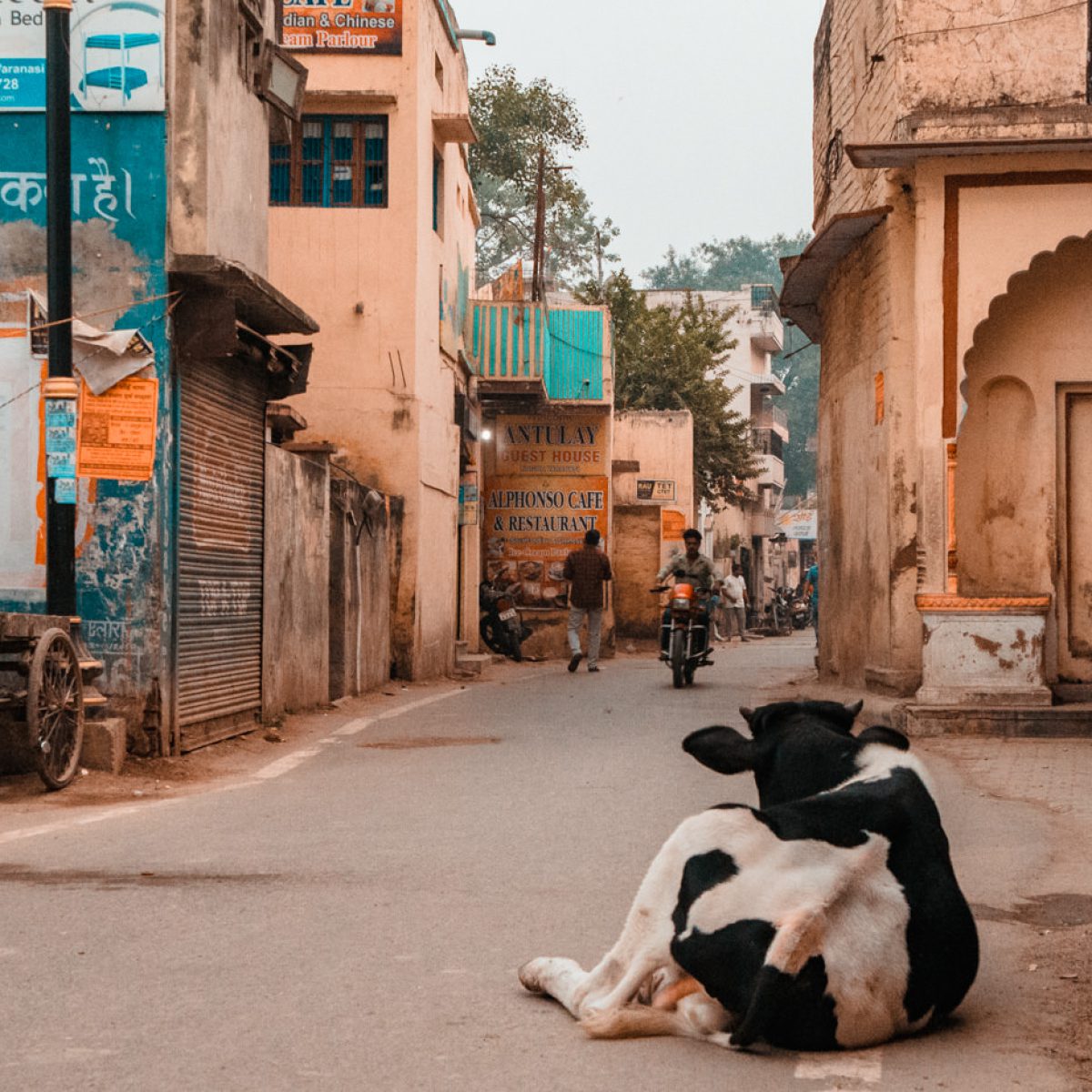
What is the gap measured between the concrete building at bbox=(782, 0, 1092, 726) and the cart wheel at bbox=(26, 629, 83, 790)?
6.40 metres

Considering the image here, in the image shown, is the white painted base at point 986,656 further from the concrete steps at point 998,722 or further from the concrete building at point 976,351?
the concrete steps at point 998,722

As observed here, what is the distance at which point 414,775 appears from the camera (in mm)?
10422

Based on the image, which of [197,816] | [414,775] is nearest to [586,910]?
[197,816]

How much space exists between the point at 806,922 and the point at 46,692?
6475 millimetres

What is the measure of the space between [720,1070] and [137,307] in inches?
327

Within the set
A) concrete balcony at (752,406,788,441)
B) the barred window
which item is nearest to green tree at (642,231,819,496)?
concrete balcony at (752,406,788,441)

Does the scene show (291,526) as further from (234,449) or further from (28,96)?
(28,96)

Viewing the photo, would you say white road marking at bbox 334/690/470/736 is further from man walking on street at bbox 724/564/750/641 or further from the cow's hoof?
man walking on street at bbox 724/564/750/641

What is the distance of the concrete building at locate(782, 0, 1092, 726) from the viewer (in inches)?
524

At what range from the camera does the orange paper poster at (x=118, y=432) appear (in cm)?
1060

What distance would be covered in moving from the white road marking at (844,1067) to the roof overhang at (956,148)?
10.2 meters

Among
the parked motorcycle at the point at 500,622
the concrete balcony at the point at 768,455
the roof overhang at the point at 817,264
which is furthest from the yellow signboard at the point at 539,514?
the concrete balcony at the point at 768,455

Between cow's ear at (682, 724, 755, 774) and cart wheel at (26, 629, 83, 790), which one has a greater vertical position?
cow's ear at (682, 724, 755, 774)

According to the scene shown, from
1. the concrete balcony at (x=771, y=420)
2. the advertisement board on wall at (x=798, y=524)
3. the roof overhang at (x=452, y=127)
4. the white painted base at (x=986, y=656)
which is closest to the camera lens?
the white painted base at (x=986, y=656)
